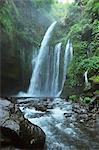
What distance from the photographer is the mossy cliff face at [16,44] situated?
43.0 ft

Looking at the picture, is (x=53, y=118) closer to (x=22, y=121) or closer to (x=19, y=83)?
(x=22, y=121)

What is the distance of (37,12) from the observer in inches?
703

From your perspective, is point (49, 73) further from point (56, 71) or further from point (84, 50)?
point (84, 50)

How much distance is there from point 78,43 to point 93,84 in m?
4.50

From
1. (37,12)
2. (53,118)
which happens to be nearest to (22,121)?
(53,118)

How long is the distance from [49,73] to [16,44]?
8.26 ft

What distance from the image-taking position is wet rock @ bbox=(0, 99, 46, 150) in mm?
4629

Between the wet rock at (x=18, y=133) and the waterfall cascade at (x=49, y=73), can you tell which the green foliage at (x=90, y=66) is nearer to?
the waterfall cascade at (x=49, y=73)

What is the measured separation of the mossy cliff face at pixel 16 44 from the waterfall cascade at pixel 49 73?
1.57 ft

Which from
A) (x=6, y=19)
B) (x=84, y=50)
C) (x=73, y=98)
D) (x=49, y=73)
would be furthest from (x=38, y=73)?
(x=73, y=98)

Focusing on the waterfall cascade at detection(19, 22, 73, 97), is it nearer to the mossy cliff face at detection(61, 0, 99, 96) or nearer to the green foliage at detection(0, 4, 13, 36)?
the mossy cliff face at detection(61, 0, 99, 96)

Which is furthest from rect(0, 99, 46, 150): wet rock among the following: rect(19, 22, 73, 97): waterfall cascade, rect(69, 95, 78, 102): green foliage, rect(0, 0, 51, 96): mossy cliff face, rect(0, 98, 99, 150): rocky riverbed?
rect(0, 0, 51, 96): mossy cliff face

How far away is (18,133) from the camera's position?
4.63m

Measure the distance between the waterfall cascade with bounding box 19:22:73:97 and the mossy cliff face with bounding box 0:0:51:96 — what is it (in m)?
0.48
